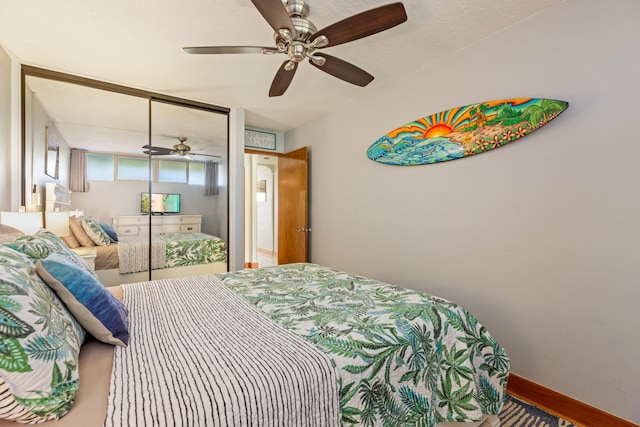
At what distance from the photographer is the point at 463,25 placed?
6.77 feet

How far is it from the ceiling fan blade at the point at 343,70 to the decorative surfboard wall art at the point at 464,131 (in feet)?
2.50

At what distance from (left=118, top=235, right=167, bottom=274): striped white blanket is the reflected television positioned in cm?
31

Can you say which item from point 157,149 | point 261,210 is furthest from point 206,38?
point 261,210

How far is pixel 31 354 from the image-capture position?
29.3 inches

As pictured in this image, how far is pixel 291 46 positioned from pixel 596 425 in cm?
290

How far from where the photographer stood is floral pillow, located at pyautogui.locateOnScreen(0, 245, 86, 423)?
694 millimetres

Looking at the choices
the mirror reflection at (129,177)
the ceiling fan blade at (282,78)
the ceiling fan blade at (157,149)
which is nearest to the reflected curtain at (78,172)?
the mirror reflection at (129,177)

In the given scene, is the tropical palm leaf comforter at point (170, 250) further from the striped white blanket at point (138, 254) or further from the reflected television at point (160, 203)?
the reflected television at point (160, 203)

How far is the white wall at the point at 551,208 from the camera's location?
5.35 ft

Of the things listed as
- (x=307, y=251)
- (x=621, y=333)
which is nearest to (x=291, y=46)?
(x=621, y=333)

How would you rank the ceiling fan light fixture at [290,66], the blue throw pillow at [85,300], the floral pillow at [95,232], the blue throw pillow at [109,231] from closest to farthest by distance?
1. the blue throw pillow at [85,300]
2. the ceiling fan light fixture at [290,66]
3. the floral pillow at [95,232]
4. the blue throw pillow at [109,231]

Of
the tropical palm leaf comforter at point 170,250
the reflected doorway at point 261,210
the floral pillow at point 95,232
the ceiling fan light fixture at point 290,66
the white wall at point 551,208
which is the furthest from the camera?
the reflected doorway at point 261,210


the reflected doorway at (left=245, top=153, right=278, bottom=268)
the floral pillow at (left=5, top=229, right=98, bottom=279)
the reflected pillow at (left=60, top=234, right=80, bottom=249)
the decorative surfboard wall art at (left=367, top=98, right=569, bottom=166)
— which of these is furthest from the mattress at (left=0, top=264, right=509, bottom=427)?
the reflected doorway at (left=245, top=153, right=278, bottom=268)

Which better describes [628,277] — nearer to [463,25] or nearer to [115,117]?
[463,25]
